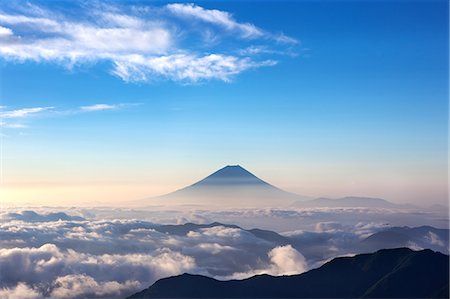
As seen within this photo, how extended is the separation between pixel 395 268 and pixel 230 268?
115 feet

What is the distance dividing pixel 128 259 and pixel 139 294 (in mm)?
26439

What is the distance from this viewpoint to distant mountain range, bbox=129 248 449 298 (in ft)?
179

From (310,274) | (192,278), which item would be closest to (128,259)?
(192,278)

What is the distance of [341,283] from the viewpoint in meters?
58.4

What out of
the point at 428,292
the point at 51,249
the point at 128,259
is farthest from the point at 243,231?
the point at 428,292

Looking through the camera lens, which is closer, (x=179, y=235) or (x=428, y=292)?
(x=428, y=292)

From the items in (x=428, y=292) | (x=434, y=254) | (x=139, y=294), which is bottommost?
(x=139, y=294)

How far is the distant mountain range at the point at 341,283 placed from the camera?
54594 millimetres

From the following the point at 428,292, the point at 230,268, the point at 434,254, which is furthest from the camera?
the point at 230,268

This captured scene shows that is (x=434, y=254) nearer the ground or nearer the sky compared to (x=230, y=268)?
nearer the sky

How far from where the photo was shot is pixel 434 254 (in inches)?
2298

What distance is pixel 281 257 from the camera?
8981cm

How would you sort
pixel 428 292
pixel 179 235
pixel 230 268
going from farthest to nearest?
pixel 179 235 < pixel 230 268 < pixel 428 292

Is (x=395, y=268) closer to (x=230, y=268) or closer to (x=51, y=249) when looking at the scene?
(x=230, y=268)
